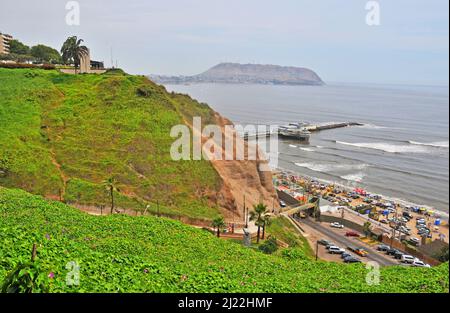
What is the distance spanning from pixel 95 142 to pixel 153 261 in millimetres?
20498

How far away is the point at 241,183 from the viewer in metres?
34.7

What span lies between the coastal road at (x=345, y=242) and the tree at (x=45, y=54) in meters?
31.7

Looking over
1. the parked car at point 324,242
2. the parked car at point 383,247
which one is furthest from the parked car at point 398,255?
the parked car at point 324,242

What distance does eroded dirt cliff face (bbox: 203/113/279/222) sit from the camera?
30.9 meters

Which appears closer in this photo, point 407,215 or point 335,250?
point 335,250

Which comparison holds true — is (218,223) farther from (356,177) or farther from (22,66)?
(356,177)

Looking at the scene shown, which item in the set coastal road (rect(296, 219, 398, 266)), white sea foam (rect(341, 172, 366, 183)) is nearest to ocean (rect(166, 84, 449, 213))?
white sea foam (rect(341, 172, 366, 183))

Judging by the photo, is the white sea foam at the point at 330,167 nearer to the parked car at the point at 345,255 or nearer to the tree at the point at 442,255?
the parked car at the point at 345,255

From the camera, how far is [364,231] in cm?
3725

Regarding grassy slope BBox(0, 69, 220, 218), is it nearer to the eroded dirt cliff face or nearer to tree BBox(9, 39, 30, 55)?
the eroded dirt cliff face

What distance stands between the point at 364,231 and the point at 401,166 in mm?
24616

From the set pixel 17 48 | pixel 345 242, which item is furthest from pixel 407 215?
pixel 17 48
